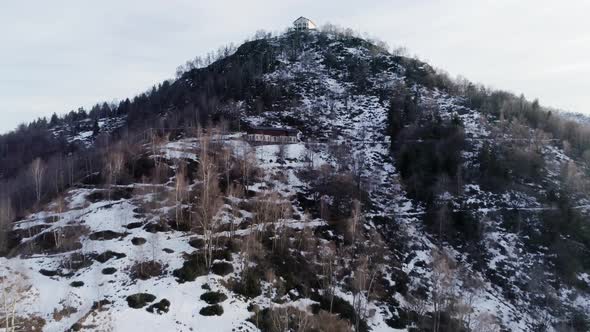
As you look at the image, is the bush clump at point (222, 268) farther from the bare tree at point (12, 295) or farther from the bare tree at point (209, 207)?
the bare tree at point (12, 295)

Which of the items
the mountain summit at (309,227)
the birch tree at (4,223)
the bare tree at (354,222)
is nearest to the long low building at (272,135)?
the mountain summit at (309,227)

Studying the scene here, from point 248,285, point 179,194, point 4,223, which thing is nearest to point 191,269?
point 248,285

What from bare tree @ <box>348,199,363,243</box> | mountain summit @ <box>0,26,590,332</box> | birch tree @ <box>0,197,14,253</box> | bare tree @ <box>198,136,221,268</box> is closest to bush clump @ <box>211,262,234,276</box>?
mountain summit @ <box>0,26,590,332</box>

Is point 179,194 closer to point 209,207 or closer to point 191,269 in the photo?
point 209,207

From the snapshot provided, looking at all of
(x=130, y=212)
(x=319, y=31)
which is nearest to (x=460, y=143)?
(x=130, y=212)

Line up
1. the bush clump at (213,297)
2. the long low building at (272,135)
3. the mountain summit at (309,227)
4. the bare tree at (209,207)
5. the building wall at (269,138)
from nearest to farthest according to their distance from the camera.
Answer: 1. the bush clump at (213,297)
2. the mountain summit at (309,227)
3. the bare tree at (209,207)
4. the building wall at (269,138)
5. the long low building at (272,135)

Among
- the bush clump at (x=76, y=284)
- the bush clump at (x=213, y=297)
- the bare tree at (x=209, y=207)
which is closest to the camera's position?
the bush clump at (x=213, y=297)

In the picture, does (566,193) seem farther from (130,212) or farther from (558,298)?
(130,212)

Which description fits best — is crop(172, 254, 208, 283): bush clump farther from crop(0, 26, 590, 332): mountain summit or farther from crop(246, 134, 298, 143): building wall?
crop(246, 134, 298, 143): building wall
